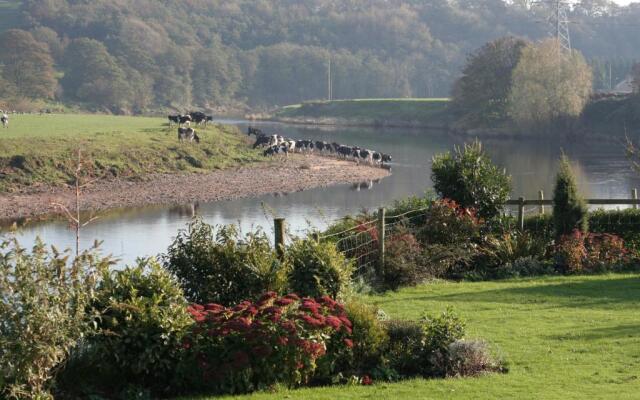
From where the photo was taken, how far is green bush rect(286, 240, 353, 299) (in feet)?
41.0

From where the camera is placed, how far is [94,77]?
377 feet

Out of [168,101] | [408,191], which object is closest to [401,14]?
[168,101]

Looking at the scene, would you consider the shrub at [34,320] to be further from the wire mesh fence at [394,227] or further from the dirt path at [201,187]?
the dirt path at [201,187]

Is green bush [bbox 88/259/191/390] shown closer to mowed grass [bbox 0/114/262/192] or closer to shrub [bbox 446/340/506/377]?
shrub [bbox 446/340/506/377]

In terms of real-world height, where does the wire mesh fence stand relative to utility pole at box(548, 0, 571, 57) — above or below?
below

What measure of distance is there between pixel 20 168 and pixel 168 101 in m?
88.5

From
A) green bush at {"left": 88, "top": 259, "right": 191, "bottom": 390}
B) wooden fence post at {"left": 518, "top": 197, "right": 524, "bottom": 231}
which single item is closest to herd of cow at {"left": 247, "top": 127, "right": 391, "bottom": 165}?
wooden fence post at {"left": 518, "top": 197, "right": 524, "bottom": 231}

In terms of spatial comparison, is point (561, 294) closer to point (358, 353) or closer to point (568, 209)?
point (568, 209)

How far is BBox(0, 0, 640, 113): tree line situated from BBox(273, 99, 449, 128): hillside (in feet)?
53.9

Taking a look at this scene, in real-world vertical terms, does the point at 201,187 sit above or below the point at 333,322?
below

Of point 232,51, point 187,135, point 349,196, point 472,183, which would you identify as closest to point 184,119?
point 187,135

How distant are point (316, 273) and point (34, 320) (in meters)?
4.71

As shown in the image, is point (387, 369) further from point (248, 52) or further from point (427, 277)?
point (248, 52)

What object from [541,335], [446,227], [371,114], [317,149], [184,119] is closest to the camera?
[541,335]
